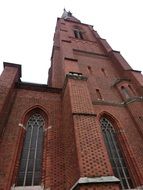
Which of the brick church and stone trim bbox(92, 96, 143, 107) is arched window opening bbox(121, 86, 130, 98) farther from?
stone trim bbox(92, 96, 143, 107)

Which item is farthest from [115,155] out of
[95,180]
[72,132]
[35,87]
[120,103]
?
[35,87]

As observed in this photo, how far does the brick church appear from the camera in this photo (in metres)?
6.23

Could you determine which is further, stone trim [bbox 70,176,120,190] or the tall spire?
the tall spire

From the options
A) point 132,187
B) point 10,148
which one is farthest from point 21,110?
point 132,187

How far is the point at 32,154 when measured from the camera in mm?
7969

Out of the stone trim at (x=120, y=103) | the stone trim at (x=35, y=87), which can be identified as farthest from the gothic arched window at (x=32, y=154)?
the stone trim at (x=120, y=103)

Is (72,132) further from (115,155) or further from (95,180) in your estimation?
(115,155)

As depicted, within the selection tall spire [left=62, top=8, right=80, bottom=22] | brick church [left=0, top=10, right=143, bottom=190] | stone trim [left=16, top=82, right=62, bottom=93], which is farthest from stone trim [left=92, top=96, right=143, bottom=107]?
tall spire [left=62, top=8, right=80, bottom=22]

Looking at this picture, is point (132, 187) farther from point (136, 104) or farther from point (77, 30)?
point (77, 30)

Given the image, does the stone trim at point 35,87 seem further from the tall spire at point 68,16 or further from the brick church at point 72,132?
the tall spire at point 68,16

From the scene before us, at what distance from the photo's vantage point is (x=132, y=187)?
743 centimetres

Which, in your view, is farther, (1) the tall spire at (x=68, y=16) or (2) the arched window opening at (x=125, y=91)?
(1) the tall spire at (x=68, y=16)

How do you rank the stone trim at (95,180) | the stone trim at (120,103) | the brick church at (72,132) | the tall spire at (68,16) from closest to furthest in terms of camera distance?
the stone trim at (95,180), the brick church at (72,132), the stone trim at (120,103), the tall spire at (68,16)

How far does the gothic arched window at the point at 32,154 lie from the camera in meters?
7.10
